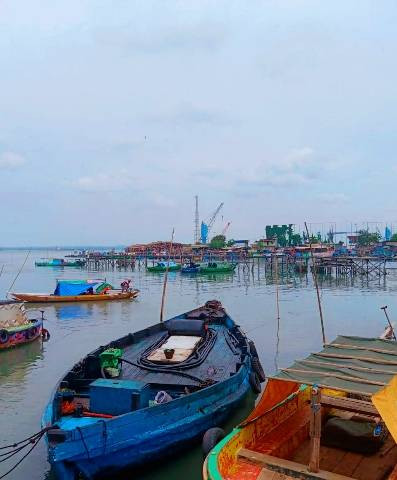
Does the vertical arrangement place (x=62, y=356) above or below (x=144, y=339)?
below

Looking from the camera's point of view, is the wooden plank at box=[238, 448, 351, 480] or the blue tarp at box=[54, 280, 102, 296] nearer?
the wooden plank at box=[238, 448, 351, 480]

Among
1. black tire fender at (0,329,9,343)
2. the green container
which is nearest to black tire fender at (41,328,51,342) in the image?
black tire fender at (0,329,9,343)

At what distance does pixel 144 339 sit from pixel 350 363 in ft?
36.0

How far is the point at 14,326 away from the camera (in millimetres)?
24094

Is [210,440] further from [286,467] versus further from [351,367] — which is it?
[351,367]

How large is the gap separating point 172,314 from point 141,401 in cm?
2502

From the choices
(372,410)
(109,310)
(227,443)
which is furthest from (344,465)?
(109,310)

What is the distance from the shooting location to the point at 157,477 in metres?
10.6

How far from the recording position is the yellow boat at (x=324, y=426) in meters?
7.34

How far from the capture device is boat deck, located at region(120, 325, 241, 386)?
517 inches

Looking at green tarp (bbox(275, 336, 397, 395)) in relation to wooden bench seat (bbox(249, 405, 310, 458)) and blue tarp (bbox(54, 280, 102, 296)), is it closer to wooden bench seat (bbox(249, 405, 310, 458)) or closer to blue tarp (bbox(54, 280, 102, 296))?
wooden bench seat (bbox(249, 405, 310, 458))

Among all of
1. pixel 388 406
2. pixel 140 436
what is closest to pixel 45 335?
pixel 140 436

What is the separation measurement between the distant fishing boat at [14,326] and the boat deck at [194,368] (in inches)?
352

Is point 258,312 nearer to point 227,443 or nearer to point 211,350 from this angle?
point 211,350
